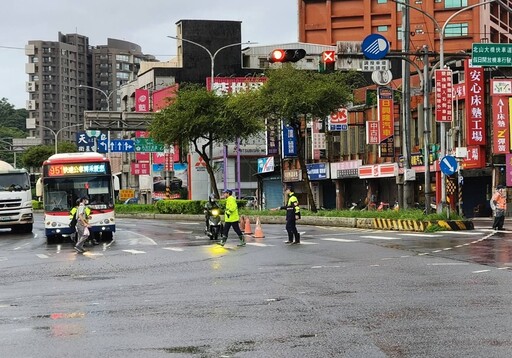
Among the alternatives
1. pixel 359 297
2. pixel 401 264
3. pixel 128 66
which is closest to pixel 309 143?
pixel 401 264

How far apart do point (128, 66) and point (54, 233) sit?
146845 millimetres

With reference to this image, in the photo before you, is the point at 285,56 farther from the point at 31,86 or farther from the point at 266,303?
the point at 31,86

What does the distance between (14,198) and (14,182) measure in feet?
2.96

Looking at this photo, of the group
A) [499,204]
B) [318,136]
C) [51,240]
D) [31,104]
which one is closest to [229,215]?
[51,240]

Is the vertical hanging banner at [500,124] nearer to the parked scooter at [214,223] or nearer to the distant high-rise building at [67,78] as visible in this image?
the parked scooter at [214,223]

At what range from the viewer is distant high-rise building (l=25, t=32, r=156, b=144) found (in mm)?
154500

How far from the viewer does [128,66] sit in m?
175

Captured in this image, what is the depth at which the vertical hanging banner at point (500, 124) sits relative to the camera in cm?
4891

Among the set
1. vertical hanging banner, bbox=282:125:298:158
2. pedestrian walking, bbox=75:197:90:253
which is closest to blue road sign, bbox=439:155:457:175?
pedestrian walking, bbox=75:197:90:253

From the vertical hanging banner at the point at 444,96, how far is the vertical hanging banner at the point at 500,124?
13693 millimetres

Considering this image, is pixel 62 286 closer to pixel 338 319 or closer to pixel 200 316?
pixel 200 316

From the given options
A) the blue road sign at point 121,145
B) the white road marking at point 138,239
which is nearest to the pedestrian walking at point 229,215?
the white road marking at point 138,239

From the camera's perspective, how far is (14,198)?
4025 centimetres

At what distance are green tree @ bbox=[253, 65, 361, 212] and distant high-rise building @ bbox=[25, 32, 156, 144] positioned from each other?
10181 cm
